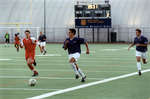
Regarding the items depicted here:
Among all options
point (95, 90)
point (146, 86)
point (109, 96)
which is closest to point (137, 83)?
point (146, 86)

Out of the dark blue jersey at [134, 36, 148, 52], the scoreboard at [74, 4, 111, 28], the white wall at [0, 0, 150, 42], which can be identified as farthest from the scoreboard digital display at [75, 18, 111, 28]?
the dark blue jersey at [134, 36, 148, 52]

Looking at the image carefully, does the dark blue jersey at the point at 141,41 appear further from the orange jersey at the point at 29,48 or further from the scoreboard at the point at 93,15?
the scoreboard at the point at 93,15

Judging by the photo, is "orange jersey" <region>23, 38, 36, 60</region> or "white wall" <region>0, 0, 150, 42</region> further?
"white wall" <region>0, 0, 150, 42</region>

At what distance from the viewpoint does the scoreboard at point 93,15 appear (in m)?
57.2

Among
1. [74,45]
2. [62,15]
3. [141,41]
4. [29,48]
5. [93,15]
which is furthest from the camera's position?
[62,15]

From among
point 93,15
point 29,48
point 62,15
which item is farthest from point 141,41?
point 62,15

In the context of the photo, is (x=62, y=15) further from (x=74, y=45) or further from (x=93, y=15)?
(x=74, y=45)

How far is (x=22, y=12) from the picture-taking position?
67.1m

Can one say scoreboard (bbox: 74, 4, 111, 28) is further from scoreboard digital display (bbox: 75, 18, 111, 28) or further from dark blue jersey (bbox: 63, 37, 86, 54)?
dark blue jersey (bbox: 63, 37, 86, 54)

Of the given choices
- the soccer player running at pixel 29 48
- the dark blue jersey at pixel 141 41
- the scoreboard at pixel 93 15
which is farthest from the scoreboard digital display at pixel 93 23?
the soccer player running at pixel 29 48

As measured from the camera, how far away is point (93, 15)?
188 feet

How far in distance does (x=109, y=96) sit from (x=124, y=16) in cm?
5226

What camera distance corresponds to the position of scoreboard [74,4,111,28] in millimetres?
57219

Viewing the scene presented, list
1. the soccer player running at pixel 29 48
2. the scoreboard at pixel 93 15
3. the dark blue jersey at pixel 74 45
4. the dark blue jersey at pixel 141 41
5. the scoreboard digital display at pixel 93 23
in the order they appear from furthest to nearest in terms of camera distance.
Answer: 1. the scoreboard digital display at pixel 93 23
2. the scoreboard at pixel 93 15
3. the dark blue jersey at pixel 141 41
4. the soccer player running at pixel 29 48
5. the dark blue jersey at pixel 74 45
